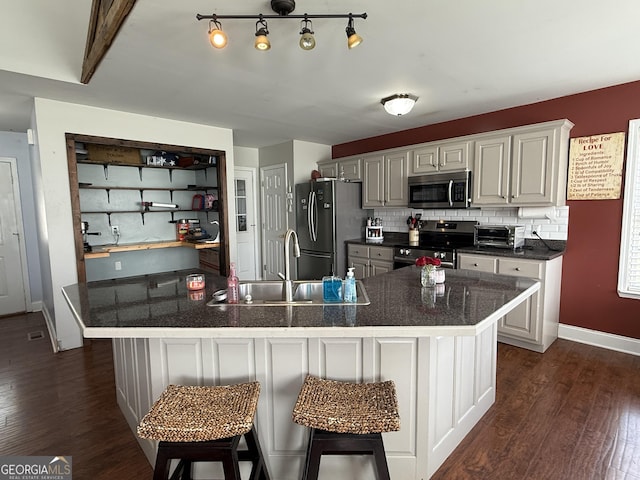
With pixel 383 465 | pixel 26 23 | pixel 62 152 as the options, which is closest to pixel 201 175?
pixel 62 152

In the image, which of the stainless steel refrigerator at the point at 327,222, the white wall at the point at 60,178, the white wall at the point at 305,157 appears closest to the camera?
the white wall at the point at 60,178

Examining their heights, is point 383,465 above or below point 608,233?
below

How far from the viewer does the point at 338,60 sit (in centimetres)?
240

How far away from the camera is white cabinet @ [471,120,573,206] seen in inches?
123

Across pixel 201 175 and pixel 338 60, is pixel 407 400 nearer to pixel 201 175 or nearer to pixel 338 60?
pixel 338 60

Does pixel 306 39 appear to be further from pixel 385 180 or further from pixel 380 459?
pixel 385 180

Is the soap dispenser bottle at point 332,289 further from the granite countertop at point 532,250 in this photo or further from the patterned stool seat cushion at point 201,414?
the granite countertop at point 532,250

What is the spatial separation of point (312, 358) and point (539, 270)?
2533 millimetres

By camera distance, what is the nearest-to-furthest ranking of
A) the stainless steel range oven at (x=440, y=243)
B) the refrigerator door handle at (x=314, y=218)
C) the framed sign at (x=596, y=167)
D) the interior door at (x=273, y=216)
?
the framed sign at (x=596, y=167) < the stainless steel range oven at (x=440, y=243) < the refrigerator door handle at (x=314, y=218) < the interior door at (x=273, y=216)

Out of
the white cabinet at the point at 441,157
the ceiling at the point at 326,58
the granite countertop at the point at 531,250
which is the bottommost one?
the granite countertop at the point at 531,250

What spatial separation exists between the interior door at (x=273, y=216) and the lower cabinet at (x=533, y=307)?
9.92 feet

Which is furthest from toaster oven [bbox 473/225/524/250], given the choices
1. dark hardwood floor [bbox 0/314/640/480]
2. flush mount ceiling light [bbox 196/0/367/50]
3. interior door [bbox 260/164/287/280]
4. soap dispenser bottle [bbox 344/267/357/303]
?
interior door [bbox 260/164/287/280]

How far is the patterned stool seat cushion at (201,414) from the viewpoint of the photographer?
1.18 meters

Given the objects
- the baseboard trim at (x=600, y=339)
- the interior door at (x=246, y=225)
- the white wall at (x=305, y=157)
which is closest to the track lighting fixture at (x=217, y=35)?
the white wall at (x=305, y=157)
